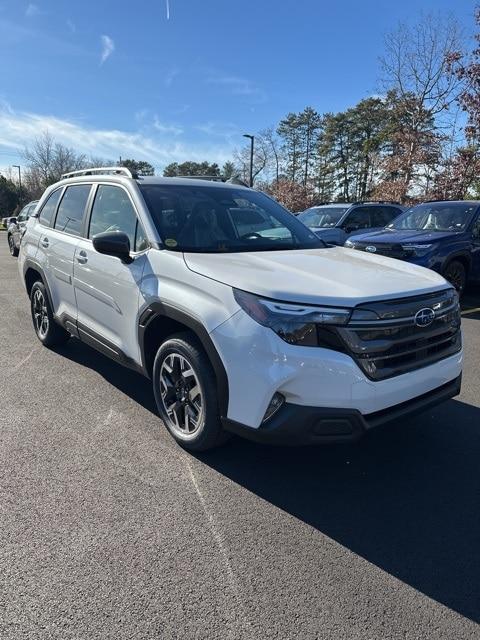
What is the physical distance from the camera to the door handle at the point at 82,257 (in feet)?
14.1

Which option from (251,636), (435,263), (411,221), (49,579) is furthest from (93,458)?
(411,221)

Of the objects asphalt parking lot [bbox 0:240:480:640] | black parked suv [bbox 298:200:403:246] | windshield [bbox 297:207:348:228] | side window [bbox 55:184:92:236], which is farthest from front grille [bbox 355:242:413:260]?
side window [bbox 55:184:92:236]

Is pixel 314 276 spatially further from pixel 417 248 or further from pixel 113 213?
pixel 417 248

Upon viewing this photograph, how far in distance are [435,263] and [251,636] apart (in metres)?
6.90

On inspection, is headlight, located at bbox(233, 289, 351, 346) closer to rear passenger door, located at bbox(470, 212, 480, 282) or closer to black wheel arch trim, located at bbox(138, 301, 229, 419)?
black wheel arch trim, located at bbox(138, 301, 229, 419)

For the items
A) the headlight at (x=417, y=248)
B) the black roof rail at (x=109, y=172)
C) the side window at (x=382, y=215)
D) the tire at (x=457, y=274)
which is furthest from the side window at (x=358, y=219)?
the black roof rail at (x=109, y=172)

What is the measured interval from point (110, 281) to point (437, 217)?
705 cm

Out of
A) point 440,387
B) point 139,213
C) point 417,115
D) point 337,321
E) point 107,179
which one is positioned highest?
point 417,115

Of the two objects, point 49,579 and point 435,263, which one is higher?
point 435,263

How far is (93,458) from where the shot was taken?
3303mm

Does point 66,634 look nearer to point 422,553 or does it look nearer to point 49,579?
point 49,579

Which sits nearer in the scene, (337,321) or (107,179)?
(337,321)

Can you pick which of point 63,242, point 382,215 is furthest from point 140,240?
point 382,215

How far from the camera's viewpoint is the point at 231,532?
102 inches
